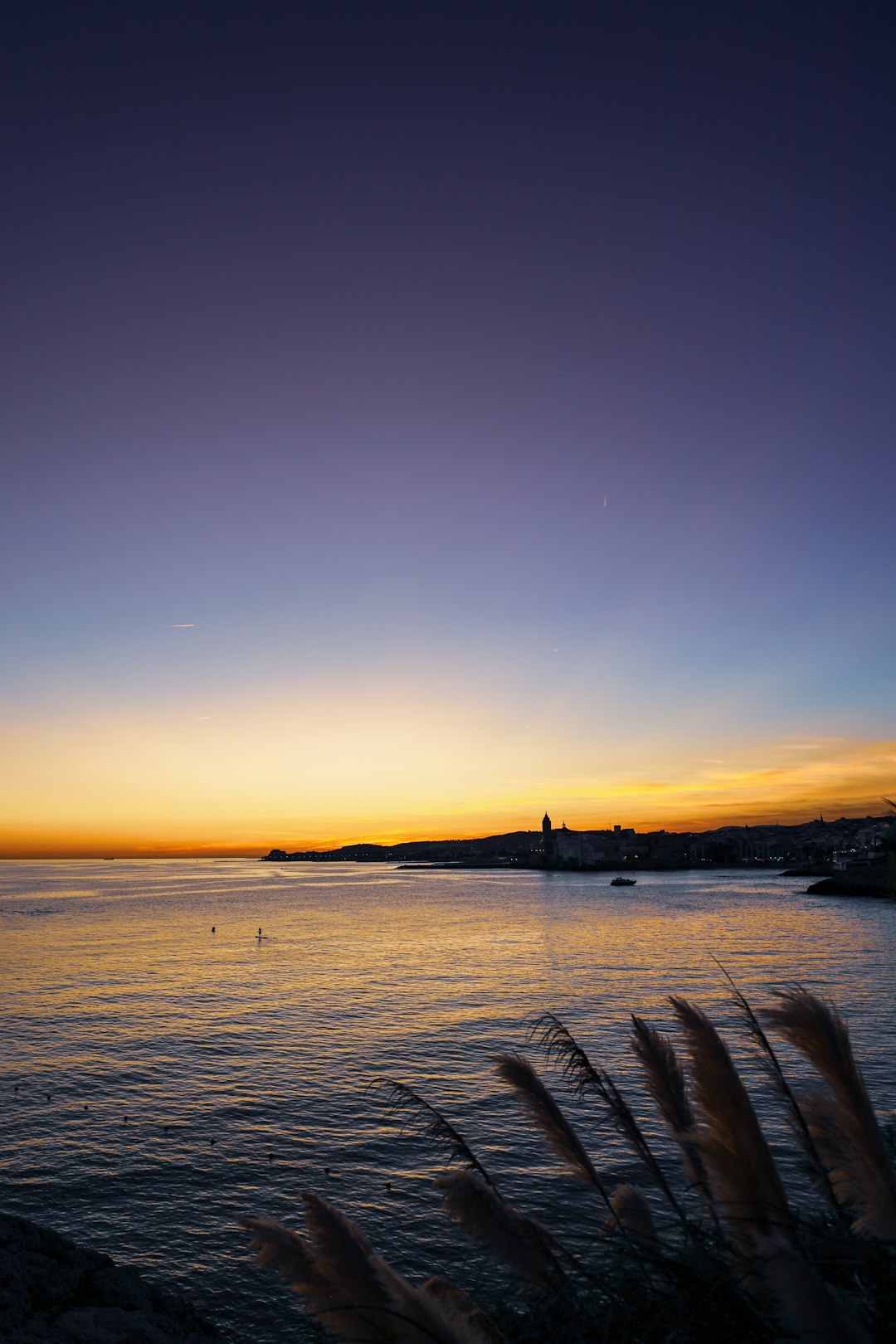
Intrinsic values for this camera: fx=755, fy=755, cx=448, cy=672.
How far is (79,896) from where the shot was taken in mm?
127562

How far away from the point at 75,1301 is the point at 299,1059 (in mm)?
17914

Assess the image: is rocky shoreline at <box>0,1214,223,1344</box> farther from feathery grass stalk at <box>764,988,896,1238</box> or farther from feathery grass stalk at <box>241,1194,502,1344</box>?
feathery grass stalk at <box>764,988,896,1238</box>

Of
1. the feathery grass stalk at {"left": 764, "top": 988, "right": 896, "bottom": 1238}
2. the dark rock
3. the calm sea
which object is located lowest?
the dark rock

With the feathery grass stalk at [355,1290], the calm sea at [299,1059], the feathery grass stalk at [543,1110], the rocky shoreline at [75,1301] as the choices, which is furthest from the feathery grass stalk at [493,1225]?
the calm sea at [299,1059]

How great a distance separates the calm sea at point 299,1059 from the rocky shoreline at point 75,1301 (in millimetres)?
1625

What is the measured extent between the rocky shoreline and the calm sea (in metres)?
1.62

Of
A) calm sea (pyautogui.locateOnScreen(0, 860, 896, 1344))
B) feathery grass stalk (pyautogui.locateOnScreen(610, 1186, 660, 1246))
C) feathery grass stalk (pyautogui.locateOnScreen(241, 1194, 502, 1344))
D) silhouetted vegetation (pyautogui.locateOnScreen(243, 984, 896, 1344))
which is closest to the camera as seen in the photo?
feathery grass stalk (pyautogui.locateOnScreen(241, 1194, 502, 1344))

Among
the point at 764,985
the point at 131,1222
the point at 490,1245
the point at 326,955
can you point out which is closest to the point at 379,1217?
the point at 131,1222

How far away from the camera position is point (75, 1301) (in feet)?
34.6

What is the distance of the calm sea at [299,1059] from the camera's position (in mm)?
15609

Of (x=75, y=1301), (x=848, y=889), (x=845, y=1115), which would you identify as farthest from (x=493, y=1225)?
(x=848, y=889)

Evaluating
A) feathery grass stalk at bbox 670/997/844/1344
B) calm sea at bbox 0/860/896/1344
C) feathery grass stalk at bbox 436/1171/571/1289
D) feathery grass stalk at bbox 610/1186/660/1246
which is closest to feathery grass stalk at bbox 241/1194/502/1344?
feathery grass stalk at bbox 436/1171/571/1289

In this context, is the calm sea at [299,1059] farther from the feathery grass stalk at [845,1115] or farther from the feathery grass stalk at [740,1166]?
the feathery grass stalk at [845,1115]

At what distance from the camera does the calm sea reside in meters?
15.6
